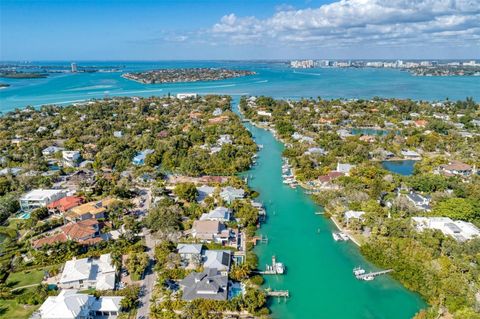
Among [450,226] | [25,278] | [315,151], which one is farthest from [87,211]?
[315,151]

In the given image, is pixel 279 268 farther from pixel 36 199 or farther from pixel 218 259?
pixel 36 199

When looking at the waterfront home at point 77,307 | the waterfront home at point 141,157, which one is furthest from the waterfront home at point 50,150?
the waterfront home at point 77,307

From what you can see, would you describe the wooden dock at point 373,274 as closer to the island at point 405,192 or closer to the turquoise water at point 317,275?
the island at point 405,192

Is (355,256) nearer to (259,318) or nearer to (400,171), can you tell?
(259,318)

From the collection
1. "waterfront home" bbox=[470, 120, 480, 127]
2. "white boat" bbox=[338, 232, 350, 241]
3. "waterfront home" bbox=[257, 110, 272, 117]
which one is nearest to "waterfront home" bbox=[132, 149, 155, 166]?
"white boat" bbox=[338, 232, 350, 241]

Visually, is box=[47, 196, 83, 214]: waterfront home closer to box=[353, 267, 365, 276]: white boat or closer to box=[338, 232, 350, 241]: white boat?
box=[338, 232, 350, 241]: white boat
